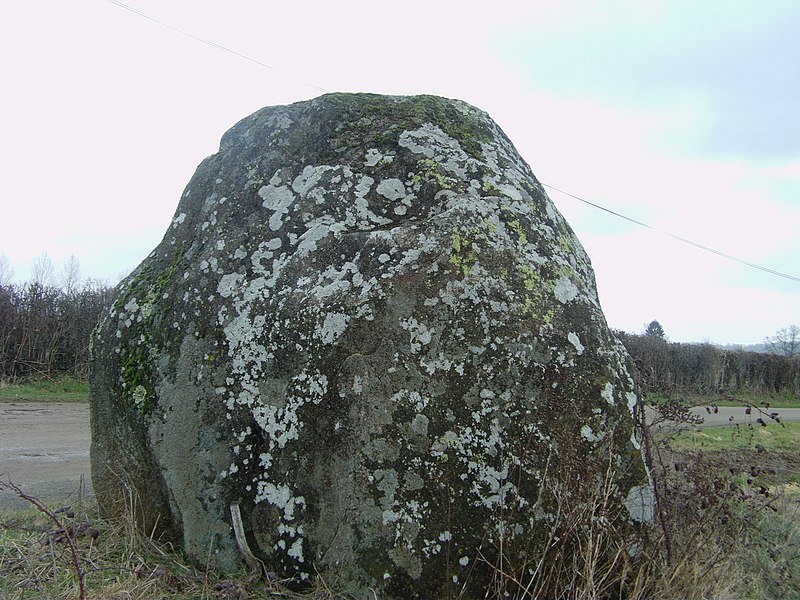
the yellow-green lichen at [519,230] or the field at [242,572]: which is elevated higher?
the yellow-green lichen at [519,230]

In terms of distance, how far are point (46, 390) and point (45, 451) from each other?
680cm

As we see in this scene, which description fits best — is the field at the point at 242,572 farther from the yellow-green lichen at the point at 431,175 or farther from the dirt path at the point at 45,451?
the yellow-green lichen at the point at 431,175

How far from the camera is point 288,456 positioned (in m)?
2.72

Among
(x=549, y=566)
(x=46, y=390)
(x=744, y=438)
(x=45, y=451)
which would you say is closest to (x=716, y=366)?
(x=744, y=438)

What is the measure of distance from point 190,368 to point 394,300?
3.40ft

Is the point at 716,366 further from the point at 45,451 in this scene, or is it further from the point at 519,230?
the point at 519,230

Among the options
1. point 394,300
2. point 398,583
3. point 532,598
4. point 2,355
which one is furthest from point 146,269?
point 2,355

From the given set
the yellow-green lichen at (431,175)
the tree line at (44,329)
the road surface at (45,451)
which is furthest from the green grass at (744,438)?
the tree line at (44,329)

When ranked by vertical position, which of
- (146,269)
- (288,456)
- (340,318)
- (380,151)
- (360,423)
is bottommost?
(288,456)

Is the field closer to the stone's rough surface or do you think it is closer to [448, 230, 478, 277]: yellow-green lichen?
the stone's rough surface

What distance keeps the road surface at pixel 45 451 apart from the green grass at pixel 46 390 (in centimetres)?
71

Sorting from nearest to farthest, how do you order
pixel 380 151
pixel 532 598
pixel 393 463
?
pixel 532 598
pixel 393 463
pixel 380 151

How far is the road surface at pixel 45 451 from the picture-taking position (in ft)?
14.9

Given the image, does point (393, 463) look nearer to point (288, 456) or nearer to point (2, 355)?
point (288, 456)
